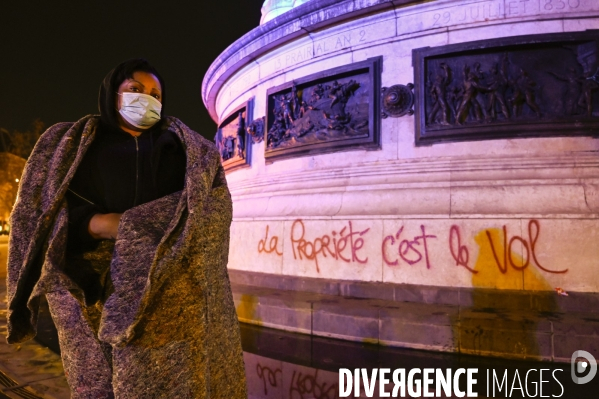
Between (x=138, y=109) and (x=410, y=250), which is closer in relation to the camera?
(x=138, y=109)


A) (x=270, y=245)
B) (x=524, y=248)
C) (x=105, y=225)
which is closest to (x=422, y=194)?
(x=524, y=248)

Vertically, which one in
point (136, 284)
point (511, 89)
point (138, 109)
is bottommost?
point (136, 284)

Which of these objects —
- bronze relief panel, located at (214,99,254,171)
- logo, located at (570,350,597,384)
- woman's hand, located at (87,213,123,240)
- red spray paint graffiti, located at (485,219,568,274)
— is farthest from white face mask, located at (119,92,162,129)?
bronze relief panel, located at (214,99,254,171)

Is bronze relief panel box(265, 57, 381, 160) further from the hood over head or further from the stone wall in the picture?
the hood over head

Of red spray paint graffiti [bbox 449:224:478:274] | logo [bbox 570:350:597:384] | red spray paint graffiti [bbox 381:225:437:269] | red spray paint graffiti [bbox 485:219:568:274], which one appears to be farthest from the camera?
red spray paint graffiti [bbox 381:225:437:269]

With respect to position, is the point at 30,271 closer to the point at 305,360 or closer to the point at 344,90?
the point at 305,360

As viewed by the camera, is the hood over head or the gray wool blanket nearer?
the gray wool blanket

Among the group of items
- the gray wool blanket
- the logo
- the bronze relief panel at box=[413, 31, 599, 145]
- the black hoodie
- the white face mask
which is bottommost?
the logo

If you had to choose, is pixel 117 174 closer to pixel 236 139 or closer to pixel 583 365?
pixel 583 365

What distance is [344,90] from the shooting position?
22.6ft

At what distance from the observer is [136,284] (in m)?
1.39

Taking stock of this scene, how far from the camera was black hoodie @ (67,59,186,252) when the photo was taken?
158 cm

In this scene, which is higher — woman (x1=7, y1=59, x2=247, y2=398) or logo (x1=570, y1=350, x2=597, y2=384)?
woman (x1=7, y1=59, x2=247, y2=398)

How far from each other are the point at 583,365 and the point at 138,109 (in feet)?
13.8
